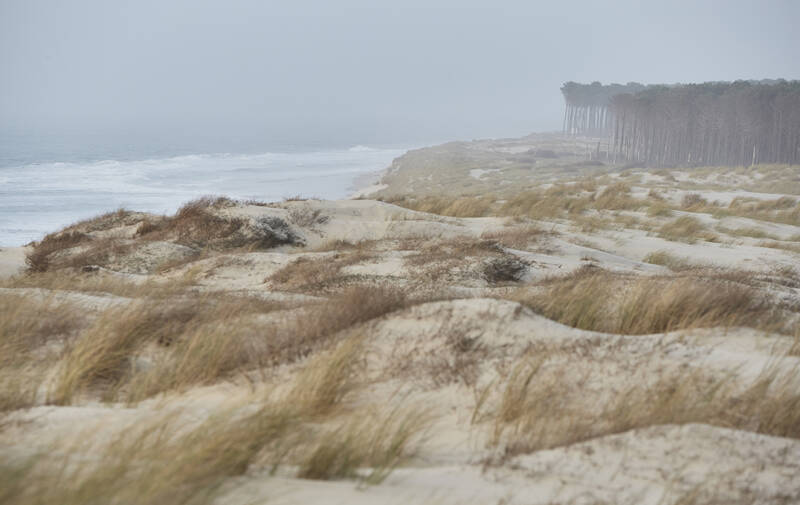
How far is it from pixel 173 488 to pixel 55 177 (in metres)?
53.6

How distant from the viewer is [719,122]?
165 ft

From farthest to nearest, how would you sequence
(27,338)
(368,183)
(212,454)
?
1. (368,183)
2. (27,338)
3. (212,454)

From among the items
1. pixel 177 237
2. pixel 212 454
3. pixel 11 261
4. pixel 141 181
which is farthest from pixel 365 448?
pixel 141 181

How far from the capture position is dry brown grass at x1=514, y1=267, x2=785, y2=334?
14.0ft

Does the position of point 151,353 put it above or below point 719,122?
below

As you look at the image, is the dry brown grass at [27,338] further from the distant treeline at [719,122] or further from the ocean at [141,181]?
the distant treeline at [719,122]

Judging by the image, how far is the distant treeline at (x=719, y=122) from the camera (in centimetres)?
4644

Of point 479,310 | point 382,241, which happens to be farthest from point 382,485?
point 382,241

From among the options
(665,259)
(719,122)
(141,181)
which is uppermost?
(719,122)

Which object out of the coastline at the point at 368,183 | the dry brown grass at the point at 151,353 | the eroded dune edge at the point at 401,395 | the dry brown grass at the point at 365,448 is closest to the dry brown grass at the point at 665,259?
the eroded dune edge at the point at 401,395

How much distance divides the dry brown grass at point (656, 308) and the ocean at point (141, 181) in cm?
1989

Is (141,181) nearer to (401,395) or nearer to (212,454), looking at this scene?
(401,395)

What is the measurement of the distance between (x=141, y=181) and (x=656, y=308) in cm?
4747

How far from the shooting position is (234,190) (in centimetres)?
4078
